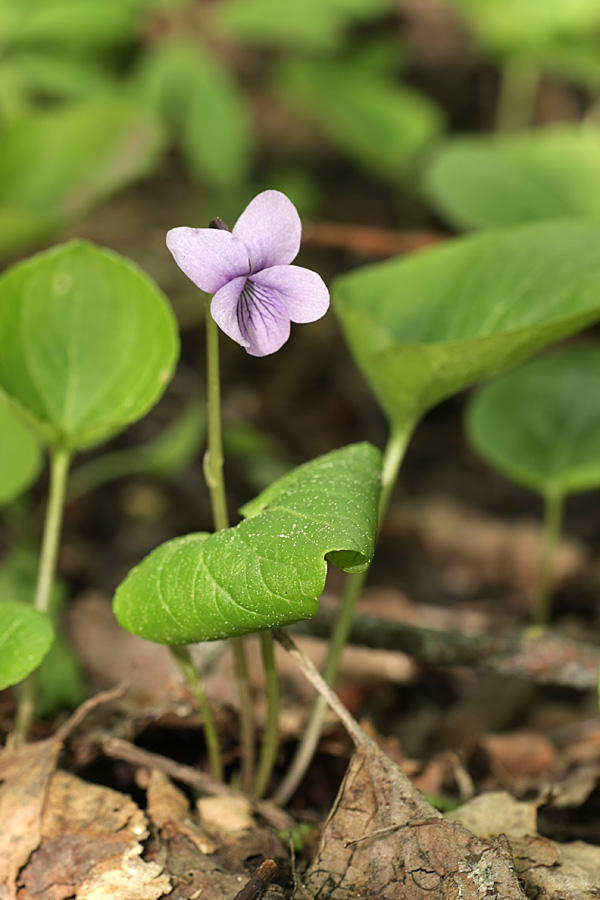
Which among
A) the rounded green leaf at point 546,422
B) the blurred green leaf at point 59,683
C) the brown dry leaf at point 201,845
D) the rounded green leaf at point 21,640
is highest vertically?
the rounded green leaf at point 21,640

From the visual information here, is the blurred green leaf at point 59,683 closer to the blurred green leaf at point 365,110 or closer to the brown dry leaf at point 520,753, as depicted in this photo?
the brown dry leaf at point 520,753

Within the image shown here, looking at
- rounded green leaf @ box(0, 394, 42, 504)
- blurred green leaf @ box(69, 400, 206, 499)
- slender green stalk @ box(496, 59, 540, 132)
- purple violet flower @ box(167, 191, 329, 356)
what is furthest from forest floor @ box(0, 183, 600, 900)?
slender green stalk @ box(496, 59, 540, 132)

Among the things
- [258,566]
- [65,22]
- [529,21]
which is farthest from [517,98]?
[258,566]

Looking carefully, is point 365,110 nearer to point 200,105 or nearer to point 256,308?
point 200,105

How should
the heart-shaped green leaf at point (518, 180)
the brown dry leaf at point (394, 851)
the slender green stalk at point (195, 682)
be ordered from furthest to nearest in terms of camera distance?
the heart-shaped green leaf at point (518, 180)
the slender green stalk at point (195, 682)
the brown dry leaf at point (394, 851)

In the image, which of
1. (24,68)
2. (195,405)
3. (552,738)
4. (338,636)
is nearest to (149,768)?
(338,636)

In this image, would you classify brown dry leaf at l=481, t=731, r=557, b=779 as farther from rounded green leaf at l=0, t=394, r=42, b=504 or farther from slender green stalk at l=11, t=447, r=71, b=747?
rounded green leaf at l=0, t=394, r=42, b=504

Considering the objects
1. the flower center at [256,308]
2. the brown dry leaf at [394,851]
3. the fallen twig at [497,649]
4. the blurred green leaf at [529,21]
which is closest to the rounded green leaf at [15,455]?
the fallen twig at [497,649]

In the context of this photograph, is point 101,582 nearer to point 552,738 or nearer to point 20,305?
point 20,305
